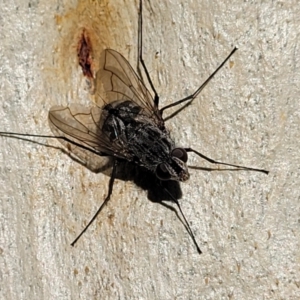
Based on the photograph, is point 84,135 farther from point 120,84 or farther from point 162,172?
point 162,172

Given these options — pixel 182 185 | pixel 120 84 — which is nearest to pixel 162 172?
pixel 182 185

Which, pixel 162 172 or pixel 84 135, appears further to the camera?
pixel 84 135

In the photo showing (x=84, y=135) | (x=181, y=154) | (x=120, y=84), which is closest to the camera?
(x=181, y=154)

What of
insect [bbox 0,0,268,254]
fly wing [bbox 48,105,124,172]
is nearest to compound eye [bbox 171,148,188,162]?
insect [bbox 0,0,268,254]

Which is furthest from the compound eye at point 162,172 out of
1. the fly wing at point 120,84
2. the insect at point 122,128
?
the fly wing at point 120,84

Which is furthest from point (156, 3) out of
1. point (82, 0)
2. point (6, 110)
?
point (6, 110)

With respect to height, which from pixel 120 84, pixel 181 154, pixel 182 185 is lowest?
pixel 182 185

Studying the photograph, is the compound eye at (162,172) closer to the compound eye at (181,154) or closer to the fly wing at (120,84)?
the compound eye at (181,154)

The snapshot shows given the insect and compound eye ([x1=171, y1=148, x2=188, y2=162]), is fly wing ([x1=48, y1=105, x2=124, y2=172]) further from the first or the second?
compound eye ([x1=171, y1=148, x2=188, y2=162])

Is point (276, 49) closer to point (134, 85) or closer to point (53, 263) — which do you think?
point (134, 85)
